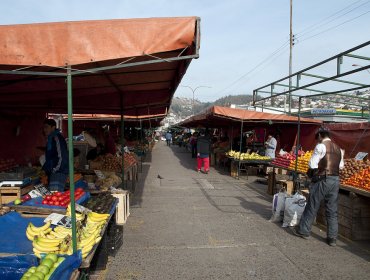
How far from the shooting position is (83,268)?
3.22 m

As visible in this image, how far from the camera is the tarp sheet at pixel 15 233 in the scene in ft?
11.8

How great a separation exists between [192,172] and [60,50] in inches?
492

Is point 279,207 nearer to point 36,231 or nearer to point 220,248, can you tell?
point 220,248

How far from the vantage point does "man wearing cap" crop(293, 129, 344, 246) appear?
570 centimetres

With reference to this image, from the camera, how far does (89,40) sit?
303 cm

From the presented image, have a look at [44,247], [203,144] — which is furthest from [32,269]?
[203,144]

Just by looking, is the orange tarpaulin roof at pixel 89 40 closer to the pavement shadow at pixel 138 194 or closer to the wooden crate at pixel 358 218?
the wooden crate at pixel 358 218

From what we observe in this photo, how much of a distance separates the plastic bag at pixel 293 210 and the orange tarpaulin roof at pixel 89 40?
4480mm

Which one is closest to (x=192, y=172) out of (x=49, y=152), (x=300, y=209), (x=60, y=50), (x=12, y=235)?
(x=300, y=209)

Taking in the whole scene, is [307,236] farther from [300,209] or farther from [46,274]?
[46,274]

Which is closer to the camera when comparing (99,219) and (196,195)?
(99,219)

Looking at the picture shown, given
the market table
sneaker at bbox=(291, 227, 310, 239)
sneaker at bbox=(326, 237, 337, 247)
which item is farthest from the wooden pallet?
the market table

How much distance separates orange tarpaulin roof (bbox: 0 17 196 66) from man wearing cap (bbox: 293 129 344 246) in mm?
3694

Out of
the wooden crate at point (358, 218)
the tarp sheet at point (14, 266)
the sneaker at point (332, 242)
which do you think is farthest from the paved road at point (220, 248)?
the tarp sheet at point (14, 266)
